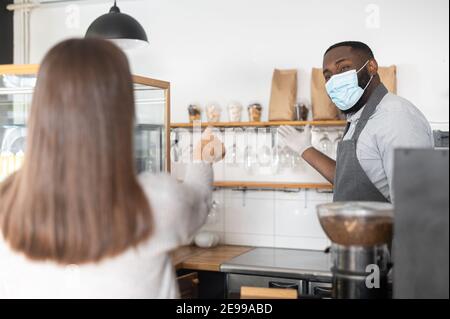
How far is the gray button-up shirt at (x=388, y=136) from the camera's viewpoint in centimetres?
219

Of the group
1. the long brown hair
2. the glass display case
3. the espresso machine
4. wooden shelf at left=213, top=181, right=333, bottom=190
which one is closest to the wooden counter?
wooden shelf at left=213, top=181, right=333, bottom=190

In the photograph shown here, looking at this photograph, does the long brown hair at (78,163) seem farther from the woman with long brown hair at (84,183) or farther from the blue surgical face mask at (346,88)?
the blue surgical face mask at (346,88)

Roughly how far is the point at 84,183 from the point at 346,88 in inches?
71.7

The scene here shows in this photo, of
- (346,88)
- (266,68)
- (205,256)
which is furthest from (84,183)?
(266,68)

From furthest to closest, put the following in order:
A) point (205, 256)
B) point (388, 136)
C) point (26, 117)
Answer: point (205, 256) < point (26, 117) < point (388, 136)

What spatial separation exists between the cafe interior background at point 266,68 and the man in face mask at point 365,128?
885 millimetres

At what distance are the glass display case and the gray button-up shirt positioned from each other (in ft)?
3.35

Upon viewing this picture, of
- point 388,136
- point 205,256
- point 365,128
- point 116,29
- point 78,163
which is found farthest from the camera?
point 205,256

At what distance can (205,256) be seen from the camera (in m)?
3.72

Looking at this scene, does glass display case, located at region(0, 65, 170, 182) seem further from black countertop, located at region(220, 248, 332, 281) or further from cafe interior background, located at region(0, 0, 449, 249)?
cafe interior background, located at region(0, 0, 449, 249)

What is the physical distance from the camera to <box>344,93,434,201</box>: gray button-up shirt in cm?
219

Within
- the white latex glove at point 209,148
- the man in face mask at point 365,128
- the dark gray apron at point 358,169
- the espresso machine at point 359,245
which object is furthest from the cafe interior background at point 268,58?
the espresso machine at point 359,245

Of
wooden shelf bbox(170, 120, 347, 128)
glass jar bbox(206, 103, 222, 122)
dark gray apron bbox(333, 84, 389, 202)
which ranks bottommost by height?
dark gray apron bbox(333, 84, 389, 202)

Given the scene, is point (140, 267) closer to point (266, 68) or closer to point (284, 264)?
point (284, 264)
